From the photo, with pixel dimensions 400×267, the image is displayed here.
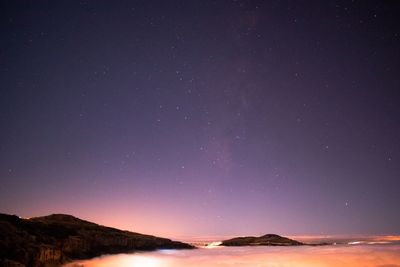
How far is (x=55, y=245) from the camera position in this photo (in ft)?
Answer: 153

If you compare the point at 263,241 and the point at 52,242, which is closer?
the point at 52,242

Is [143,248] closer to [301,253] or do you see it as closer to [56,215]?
[56,215]

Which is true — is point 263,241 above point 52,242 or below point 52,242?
above

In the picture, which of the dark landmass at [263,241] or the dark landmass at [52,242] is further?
the dark landmass at [263,241]

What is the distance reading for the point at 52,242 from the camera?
154ft

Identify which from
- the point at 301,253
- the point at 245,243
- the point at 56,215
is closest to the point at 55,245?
the point at 56,215

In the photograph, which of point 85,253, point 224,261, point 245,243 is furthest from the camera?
point 245,243

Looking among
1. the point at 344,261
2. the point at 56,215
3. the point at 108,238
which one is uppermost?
the point at 56,215

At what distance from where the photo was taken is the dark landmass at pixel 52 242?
3849cm

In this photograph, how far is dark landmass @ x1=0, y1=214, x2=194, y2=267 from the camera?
3849 cm

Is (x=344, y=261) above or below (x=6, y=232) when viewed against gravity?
below

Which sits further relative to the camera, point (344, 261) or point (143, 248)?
point (344, 261)

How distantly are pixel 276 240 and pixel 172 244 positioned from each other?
56556 millimetres

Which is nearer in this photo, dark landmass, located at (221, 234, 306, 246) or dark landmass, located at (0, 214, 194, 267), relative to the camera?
dark landmass, located at (0, 214, 194, 267)
